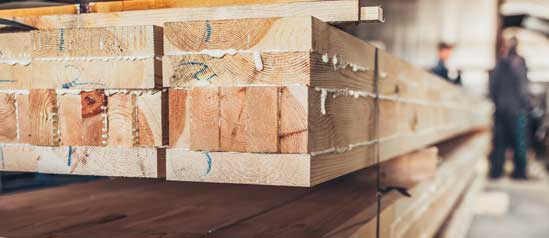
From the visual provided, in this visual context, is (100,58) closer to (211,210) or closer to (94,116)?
(94,116)

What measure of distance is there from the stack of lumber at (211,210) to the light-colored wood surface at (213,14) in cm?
59

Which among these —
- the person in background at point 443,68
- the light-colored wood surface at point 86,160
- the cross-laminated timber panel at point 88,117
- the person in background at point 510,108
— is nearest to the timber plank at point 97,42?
the cross-laminated timber panel at point 88,117

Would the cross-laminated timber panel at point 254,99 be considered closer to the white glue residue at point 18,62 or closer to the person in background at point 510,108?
the white glue residue at point 18,62

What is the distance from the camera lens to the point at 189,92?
131cm

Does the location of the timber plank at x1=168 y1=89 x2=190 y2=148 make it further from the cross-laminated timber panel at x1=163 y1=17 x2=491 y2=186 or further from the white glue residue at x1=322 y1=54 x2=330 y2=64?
the white glue residue at x1=322 y1=54 x2=330 y2=64

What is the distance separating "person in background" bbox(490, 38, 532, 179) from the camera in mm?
7570

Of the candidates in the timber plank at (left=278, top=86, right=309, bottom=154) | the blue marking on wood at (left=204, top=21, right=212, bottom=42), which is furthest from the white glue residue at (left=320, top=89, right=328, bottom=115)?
the blue marking on wood at (left=204, top=21, right=212, bottom=42)

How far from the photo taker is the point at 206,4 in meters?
1.48

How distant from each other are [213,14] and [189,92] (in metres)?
0.25

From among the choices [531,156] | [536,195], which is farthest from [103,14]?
[531,156]

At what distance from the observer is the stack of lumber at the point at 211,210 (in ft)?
5.06

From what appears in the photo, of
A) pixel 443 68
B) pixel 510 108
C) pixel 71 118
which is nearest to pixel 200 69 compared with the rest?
pixel 71 118

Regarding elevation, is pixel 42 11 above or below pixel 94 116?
above

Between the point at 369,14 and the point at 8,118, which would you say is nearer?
the point at 369,14
